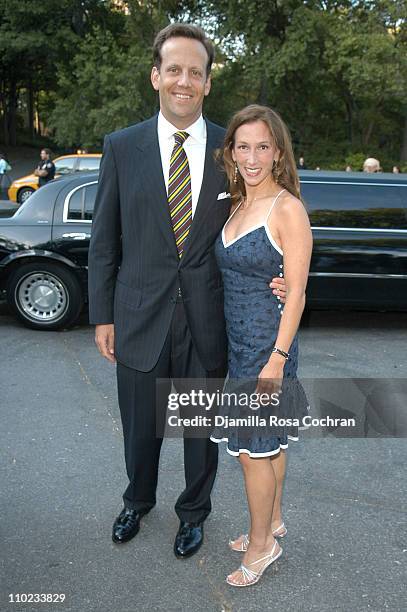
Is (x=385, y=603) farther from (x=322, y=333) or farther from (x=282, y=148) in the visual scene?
(x=322, y=333)

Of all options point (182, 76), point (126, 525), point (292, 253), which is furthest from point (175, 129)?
point (126, 525)

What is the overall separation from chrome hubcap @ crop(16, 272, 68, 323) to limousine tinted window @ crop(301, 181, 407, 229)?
2.61m

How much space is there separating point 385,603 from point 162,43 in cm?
240

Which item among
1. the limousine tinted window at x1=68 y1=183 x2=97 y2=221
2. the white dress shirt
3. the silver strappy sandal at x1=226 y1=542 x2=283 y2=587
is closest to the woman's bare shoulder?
the white dress shirt

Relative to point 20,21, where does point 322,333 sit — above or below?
below

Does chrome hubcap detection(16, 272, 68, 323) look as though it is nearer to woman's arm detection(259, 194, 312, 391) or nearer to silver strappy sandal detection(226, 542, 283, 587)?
silver strappy sandal detection(226, 542, 283, 587)

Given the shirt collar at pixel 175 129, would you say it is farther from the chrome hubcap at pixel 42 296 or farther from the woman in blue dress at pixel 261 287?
the chrome hubcap at pixel 42 296

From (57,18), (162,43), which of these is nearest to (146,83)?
(57,18)

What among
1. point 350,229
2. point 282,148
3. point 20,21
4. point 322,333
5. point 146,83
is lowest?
point 322,333

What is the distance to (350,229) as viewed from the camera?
622 centimetres

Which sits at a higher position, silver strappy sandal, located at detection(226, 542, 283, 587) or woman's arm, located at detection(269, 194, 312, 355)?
woman's arm, located at detection(269, 194, 312, 355)

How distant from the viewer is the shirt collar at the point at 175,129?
2.65m

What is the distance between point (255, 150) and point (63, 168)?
15547 mm

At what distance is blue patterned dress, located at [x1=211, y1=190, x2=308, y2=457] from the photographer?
2381 mm
